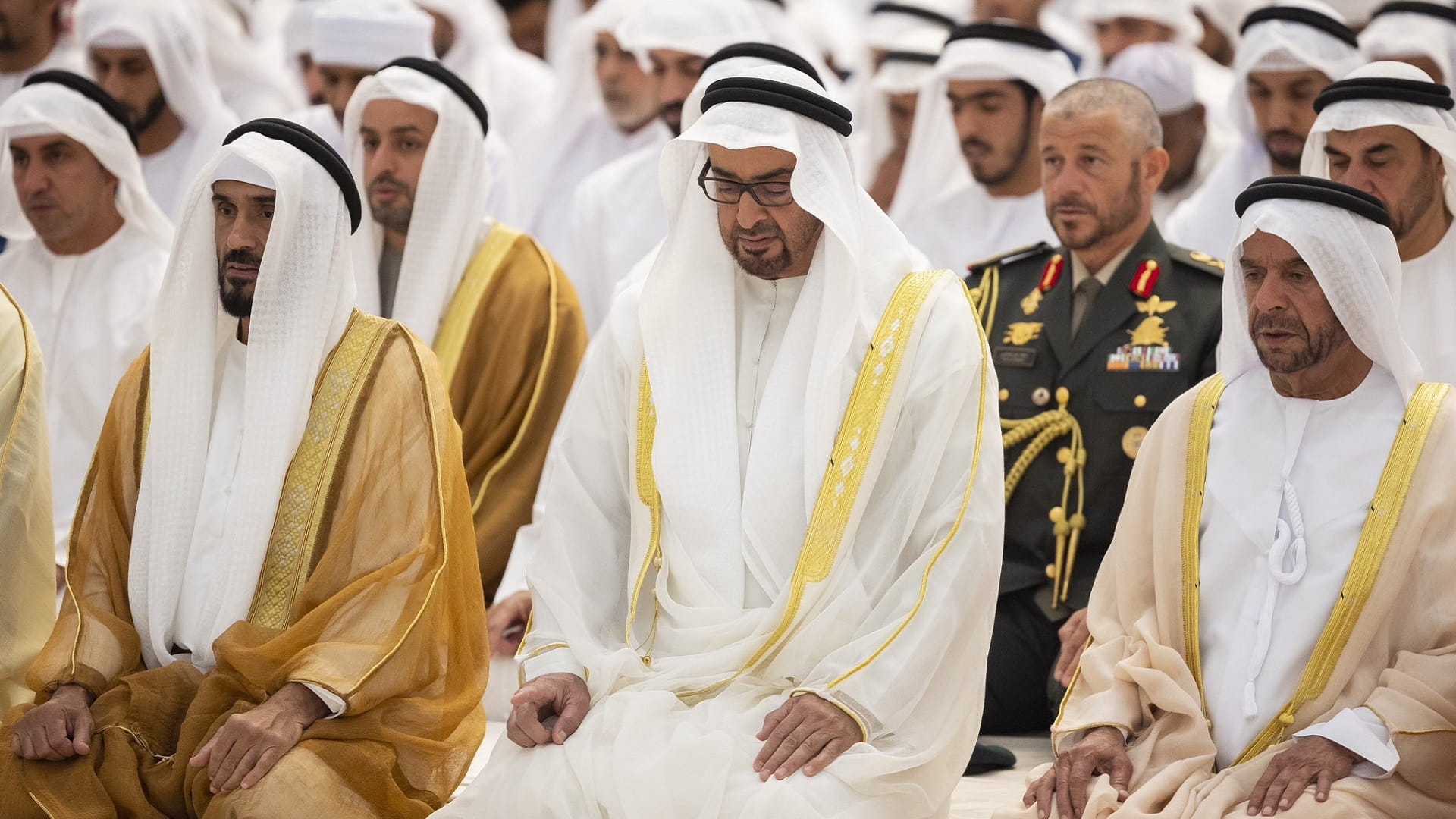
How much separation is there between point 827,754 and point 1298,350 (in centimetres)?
133

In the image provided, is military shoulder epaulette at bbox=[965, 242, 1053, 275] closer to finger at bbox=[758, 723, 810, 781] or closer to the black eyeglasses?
the black eyeglasses

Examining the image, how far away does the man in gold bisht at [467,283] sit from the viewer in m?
6.16

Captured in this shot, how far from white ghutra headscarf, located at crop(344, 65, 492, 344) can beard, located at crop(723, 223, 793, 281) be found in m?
1.82

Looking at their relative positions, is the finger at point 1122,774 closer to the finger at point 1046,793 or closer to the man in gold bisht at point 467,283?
the finger at point 1046,793

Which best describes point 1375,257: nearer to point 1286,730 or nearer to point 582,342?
point 1286,730

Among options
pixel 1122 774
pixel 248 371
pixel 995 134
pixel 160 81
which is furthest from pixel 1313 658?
pixel 160 81

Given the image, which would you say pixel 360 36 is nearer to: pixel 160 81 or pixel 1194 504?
pixel 160 81

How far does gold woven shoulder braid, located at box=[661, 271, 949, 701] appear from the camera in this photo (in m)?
4.29

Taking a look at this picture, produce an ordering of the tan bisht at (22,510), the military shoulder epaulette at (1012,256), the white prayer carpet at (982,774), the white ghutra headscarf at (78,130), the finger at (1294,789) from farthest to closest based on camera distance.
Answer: the white ghutra headscarf at (78,130)
the military shoulder epaulette at (1012,256)
the white prayer carpet at (982,774)
the tan bisht at (22,510)
the finger at (1294,789)

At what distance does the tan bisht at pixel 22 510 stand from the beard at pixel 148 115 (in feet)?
11.1

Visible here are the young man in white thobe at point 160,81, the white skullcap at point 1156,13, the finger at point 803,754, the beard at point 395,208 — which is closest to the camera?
the finger at point 803,754

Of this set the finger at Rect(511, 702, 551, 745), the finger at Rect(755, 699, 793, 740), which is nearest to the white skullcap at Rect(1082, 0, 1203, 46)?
the finger at Rect(755, 699, 793, 740)

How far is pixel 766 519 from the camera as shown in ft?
14.5

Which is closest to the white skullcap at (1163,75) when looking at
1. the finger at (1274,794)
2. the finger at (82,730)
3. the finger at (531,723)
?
the finger at (1274,794)
